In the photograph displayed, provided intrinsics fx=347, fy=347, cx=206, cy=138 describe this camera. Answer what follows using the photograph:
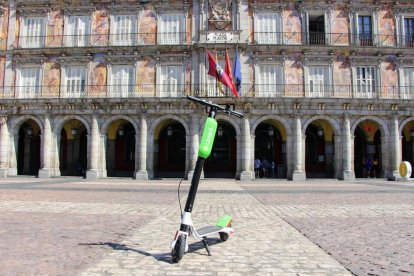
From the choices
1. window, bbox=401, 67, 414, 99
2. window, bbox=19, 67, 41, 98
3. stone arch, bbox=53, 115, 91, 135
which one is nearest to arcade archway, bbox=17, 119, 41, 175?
window, bbox=19, 67, 41, 98

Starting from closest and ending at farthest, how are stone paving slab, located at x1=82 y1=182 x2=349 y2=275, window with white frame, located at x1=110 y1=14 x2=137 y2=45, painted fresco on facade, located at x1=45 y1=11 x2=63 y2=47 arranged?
1. stone paving slab, located at x1=82 y1=182 x2=349 y2=275
2. window with white frame, located at x1=110 y1=14 x2=137 y2=45
3. painted fresco on facade, located at x1=45 y1=11 x2=63 y2=47

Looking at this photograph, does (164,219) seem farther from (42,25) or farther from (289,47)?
(42,25)

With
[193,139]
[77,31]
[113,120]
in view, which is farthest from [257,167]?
[77,31]

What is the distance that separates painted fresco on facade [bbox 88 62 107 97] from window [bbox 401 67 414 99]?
21.0 metres

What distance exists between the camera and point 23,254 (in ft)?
14.8

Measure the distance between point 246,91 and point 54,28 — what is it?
14.8 metres

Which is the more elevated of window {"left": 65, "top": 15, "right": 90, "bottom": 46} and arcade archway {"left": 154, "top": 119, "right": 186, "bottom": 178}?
window {"left": 65, "top": 15, "right": 90, "bottom": 46}

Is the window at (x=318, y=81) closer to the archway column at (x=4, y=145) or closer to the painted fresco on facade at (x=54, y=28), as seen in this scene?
the painted fresco on facade at (x=54, y=28)

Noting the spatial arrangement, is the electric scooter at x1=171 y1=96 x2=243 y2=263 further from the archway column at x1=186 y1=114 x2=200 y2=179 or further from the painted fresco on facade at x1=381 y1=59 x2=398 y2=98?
the painted fresco on facade at x1=381 y1=59 x2=398 y2=98

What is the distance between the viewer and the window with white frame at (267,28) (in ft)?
80.0

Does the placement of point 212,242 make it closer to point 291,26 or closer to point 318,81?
point 318,81

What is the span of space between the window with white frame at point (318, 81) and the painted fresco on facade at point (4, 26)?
2235 cm

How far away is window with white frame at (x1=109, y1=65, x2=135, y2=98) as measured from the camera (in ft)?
80.3

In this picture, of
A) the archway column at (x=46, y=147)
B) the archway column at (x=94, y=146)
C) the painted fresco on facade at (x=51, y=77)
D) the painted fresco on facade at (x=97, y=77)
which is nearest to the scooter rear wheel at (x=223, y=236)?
the archway column at (x=94, y=146)
